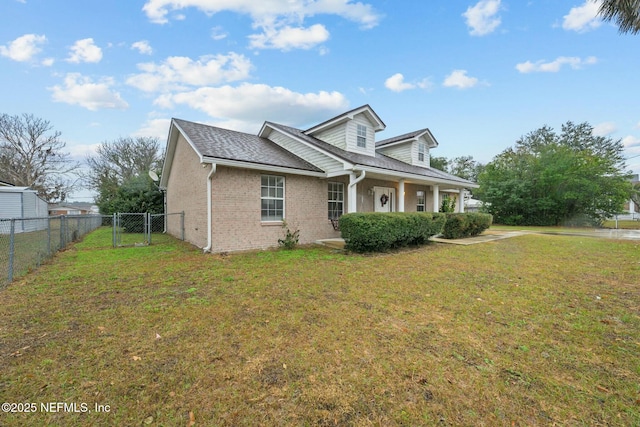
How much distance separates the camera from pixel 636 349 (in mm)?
2869

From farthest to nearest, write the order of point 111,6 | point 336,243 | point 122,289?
1. point 336,243
2. point 111,6
3. point 122,289

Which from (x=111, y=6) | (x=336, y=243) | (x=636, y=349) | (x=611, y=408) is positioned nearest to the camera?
(x=611, y=408)

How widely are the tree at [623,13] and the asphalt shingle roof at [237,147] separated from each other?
8.96 meters

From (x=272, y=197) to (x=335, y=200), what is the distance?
327 cm

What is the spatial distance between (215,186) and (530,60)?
14535 millimetres

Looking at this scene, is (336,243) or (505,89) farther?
(505,89)

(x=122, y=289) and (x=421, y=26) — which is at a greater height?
(x=421, y=26)

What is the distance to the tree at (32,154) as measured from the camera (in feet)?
84.3

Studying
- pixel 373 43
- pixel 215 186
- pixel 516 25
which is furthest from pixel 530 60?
pixel 215 186

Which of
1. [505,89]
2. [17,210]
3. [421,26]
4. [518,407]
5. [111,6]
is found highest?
[421,26]

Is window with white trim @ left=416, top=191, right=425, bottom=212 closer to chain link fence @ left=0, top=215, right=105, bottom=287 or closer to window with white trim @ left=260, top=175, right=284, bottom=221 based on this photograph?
window with white trim @ left=260, top=175, right=284, bottom=221

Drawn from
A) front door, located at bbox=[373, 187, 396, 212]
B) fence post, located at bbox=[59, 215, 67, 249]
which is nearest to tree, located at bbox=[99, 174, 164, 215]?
fence post, located at bbox=[59, 215, 67, 249]

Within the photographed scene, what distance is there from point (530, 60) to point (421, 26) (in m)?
5.26

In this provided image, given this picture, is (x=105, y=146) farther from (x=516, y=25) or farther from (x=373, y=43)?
(x=516, y=25)
